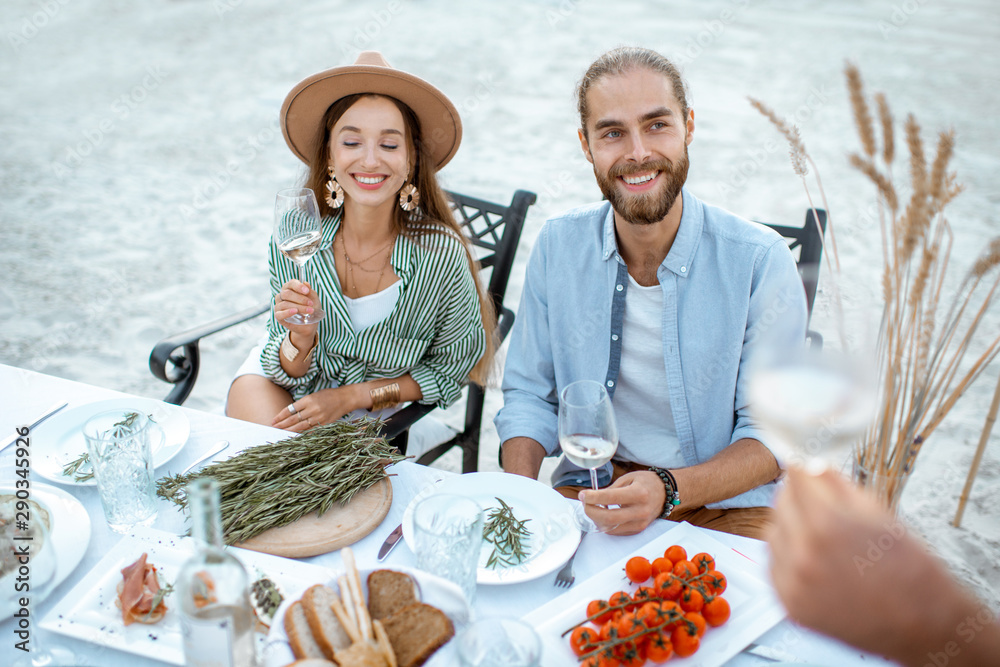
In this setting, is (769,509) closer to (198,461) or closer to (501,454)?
(501,454)

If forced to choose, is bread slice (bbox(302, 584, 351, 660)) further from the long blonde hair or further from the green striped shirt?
the long blonde hair

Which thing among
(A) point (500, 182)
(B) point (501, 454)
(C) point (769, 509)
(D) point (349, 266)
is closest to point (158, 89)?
(A) point (500, 182)

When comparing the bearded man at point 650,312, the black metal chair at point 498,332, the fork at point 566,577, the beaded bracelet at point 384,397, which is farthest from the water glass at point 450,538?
the beaded bracelet at point 384,397

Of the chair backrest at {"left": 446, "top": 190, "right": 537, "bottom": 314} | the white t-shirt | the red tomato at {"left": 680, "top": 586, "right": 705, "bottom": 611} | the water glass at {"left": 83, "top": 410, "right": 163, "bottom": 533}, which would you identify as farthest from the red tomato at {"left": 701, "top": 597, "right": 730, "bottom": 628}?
the chair backrest at {"left": 446, "top": 190, "right": 537, "bottom": 314}

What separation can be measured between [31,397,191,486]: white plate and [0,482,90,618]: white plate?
5cm

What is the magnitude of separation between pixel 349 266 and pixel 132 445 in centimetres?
122

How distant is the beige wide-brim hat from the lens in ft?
7.32

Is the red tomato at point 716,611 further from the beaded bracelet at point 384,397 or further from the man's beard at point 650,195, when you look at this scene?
the beaded bracelet at point 384,397

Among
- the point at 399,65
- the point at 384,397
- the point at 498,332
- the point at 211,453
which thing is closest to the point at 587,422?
the point at 211,453

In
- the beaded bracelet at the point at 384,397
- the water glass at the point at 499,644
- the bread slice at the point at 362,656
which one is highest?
the water glass at the point at 499,644

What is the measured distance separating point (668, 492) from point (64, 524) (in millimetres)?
1248

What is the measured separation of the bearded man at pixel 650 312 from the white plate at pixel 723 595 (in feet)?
1.57

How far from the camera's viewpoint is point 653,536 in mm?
1542

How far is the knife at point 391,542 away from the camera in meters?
1.48
